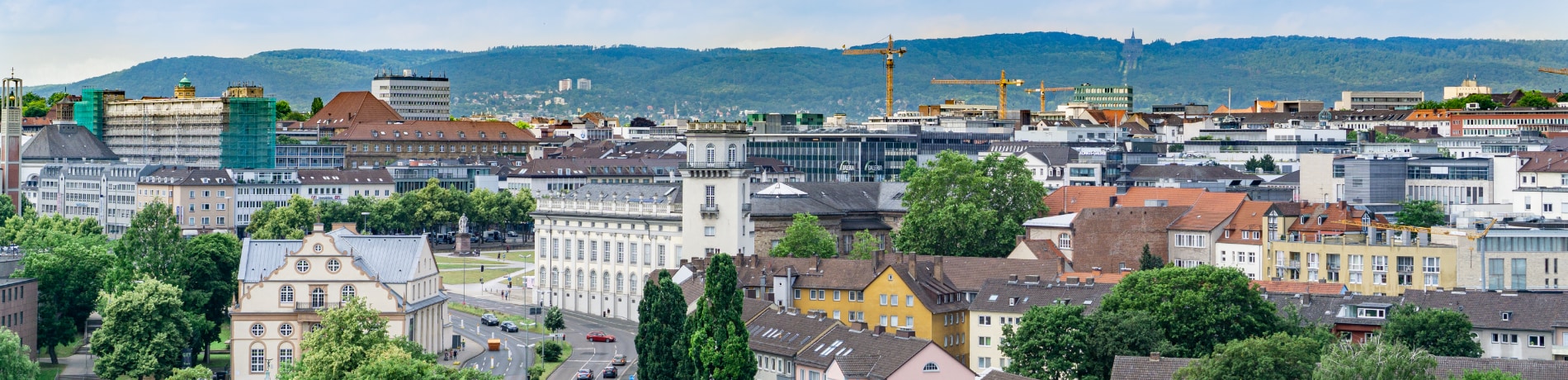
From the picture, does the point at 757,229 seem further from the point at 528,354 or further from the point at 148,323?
the point at 148,323

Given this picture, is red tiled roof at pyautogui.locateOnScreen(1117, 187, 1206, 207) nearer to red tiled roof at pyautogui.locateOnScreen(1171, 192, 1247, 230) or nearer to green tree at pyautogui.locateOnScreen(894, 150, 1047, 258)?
red tiled roof at pyautogui.locateOnScreen(1171, 192, 1247, 230)

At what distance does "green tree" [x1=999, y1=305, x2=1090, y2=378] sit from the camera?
93.6 m

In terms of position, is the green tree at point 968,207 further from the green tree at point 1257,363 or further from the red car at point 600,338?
the green tree at point 1257,363

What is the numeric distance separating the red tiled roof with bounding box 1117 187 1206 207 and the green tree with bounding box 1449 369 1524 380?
5602 cm

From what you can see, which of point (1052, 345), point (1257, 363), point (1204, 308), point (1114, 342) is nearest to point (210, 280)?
point (1052, 345)

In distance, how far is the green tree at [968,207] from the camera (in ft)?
458

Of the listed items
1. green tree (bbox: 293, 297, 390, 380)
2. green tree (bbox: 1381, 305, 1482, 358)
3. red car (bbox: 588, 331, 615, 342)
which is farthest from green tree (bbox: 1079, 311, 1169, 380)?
red car (bbox: 588, 331, 615, 342)

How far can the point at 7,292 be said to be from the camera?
115688 mm

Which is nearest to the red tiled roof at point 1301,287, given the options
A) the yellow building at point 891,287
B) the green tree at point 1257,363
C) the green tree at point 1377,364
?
the yellow building at point 891,287

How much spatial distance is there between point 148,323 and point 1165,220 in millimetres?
56096

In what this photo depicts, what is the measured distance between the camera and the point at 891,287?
112 meters

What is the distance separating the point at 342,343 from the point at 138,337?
2204 cm

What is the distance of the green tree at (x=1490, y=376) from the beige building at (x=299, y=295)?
4996cm

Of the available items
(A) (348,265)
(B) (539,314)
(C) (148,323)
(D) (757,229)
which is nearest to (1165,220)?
(D) (757,229)
